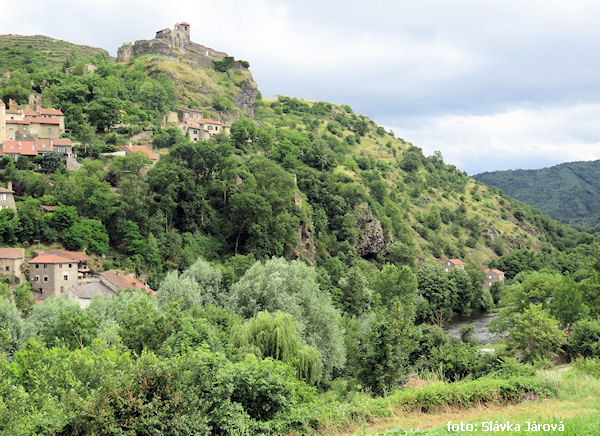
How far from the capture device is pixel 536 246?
11938 cm

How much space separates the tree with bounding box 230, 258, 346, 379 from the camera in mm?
34562

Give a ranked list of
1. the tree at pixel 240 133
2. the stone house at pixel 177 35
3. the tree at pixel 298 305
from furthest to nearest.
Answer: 1. the stone house at pixel 177 35
2. the tree at pixel 240 133
3. the tree at pixel 298 305

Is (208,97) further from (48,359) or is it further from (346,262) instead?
(48,359)

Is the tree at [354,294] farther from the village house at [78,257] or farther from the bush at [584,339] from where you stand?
the village house at [78,257]

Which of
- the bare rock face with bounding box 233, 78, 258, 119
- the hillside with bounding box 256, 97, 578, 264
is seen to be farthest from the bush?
the bare rock face with bounding box 233, 78, 258, 119

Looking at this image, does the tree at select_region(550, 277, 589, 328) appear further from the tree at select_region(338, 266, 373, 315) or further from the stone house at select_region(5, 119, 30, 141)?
the stone house at select_region(5, 119, 30, 141)

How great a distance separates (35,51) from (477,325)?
13033 cm

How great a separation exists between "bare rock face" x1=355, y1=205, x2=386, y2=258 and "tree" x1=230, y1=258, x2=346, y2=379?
1551 inches

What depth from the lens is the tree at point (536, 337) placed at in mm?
34000

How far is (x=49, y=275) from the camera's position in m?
44.0

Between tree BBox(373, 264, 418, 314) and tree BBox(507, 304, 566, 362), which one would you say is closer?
tree BBox(507, 304, 566, 362)

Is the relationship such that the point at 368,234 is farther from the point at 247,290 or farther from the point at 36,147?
the point at 36,147

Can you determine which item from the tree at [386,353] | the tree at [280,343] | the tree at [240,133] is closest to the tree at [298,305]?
the tree at [280,343]

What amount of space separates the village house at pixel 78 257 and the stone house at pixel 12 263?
187 centimetres
